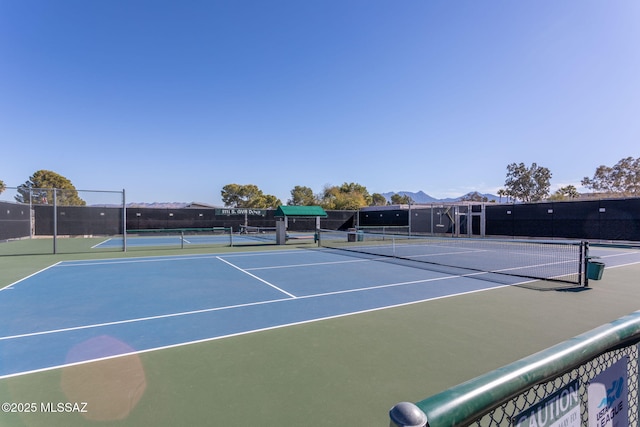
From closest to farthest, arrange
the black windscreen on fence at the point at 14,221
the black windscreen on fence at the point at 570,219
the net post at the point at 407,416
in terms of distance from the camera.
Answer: the net post at the point at 407,416 → the black windscreen on fence at the point at 14,221 → the black windscreen on fence at the point at 570,219

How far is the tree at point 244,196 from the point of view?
61.8 m

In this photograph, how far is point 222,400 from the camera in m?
3.40

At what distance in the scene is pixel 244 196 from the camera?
2643 inches

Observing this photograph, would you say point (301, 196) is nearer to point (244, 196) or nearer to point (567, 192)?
point (244, 196)

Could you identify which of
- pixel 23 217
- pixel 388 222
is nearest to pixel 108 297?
pixel 23 217

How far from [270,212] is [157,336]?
2881 centimetres

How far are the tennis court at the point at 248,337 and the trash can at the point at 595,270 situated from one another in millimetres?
885

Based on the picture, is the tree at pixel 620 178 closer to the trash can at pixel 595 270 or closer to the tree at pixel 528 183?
the tree at pixel 528 183

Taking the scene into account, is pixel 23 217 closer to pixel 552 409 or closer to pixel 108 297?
pixel 108 297

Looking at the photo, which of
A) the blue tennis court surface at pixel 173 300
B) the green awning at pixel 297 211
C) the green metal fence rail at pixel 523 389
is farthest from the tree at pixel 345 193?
the green metal fence rail at pixel 523 389

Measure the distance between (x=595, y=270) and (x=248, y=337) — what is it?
406 inches

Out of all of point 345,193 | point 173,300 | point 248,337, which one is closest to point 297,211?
point 173,300

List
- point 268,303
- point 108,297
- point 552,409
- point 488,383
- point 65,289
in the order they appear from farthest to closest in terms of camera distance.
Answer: point 65,289 → point 108,297 → point 268,303 → point 552,409 → point 488,383

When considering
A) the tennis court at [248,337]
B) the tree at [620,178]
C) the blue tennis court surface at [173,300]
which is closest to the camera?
the tennis court at [248,337]
